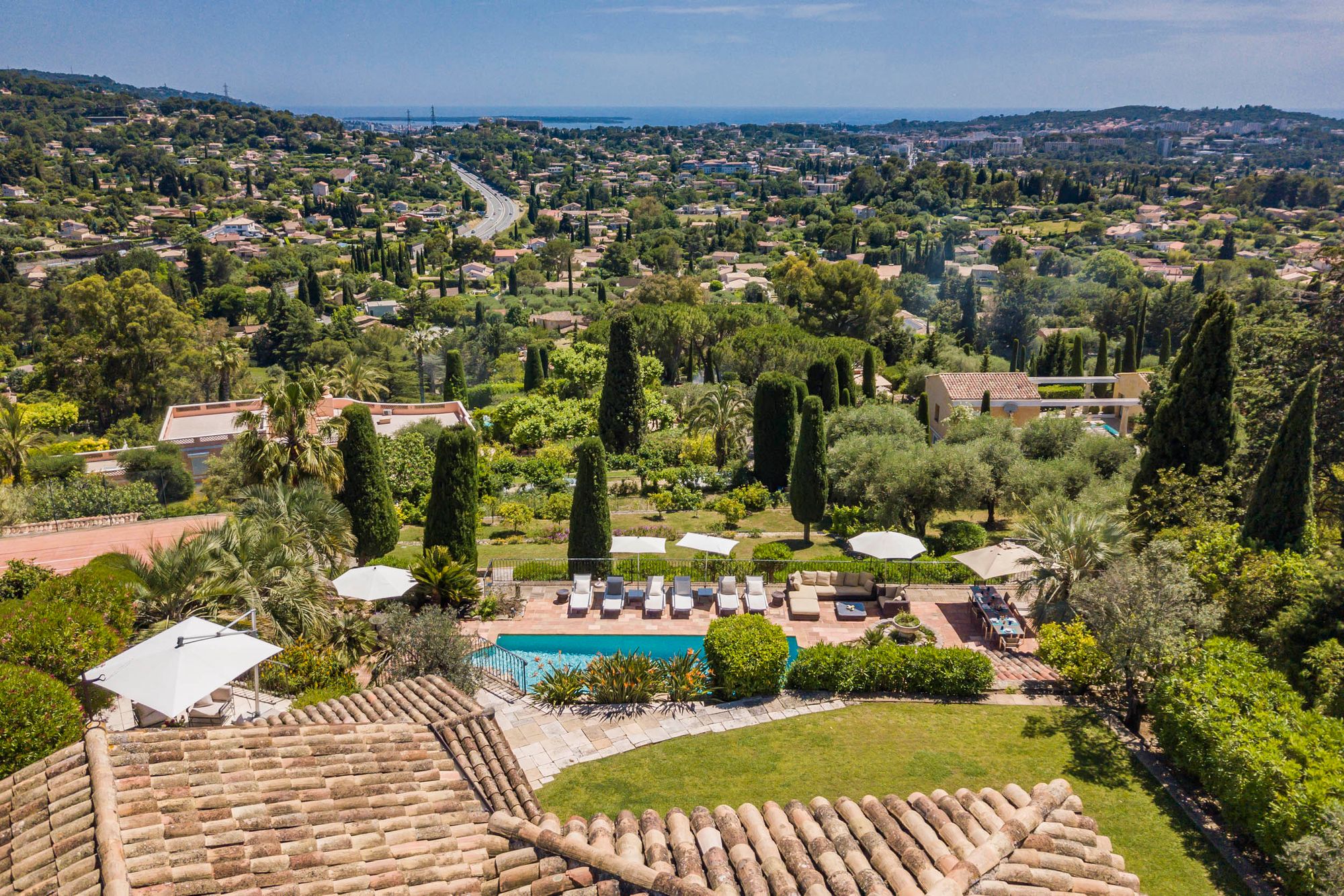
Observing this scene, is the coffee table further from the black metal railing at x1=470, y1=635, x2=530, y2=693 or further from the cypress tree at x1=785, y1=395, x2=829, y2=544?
the black metal railing at x1=470, y1=635, x2=530, y2=693

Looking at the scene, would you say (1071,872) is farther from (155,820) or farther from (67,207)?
(67,207)

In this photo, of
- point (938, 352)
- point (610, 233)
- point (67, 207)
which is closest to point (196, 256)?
point (67, 207)

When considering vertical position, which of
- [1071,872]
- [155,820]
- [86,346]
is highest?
[155,820]

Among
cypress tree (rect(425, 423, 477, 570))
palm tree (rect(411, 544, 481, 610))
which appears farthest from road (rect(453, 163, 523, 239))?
palm tree (rect(411, 544, 481, 610))

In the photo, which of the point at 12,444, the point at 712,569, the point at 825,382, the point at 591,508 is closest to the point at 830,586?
the point at 712,569

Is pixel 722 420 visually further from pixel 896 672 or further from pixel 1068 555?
pixel 896 672

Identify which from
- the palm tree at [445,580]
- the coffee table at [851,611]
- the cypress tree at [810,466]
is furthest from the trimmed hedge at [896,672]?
the cypress tree at [810,466]
